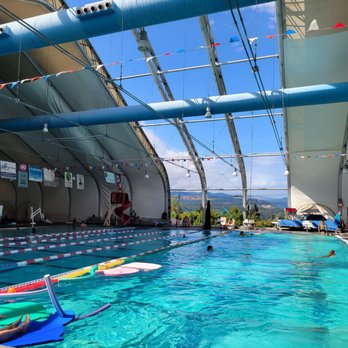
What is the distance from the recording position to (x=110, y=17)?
7977mm

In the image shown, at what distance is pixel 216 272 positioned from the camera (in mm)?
8406

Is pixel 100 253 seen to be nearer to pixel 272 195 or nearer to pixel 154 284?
pixel 154 284

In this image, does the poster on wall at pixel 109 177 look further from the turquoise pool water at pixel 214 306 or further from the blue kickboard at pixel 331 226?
the turquoise pool water at pixel 214 306

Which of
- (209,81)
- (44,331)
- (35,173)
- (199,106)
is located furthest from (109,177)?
(44,331)

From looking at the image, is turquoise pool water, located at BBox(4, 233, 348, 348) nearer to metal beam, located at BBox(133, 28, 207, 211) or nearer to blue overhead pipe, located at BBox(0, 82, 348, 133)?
blue overhead pipe, located at BBox(0, 82, 348, 133)

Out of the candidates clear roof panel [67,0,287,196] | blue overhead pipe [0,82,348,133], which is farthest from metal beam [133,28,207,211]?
blue overhead pipe [0,82,348,133]

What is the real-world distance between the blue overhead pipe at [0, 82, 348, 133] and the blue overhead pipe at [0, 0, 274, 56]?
297 cm

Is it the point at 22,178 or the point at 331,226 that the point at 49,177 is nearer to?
the point at 22,178

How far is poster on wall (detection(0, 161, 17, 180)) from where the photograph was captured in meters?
18.1

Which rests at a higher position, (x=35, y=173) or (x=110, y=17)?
(x=110, y=17)

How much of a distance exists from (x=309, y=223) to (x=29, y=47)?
17238 millimetres

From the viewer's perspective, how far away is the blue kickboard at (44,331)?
3.81 meters

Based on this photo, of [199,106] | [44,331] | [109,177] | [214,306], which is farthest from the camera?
[109,177]

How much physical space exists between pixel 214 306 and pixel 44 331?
255cm
